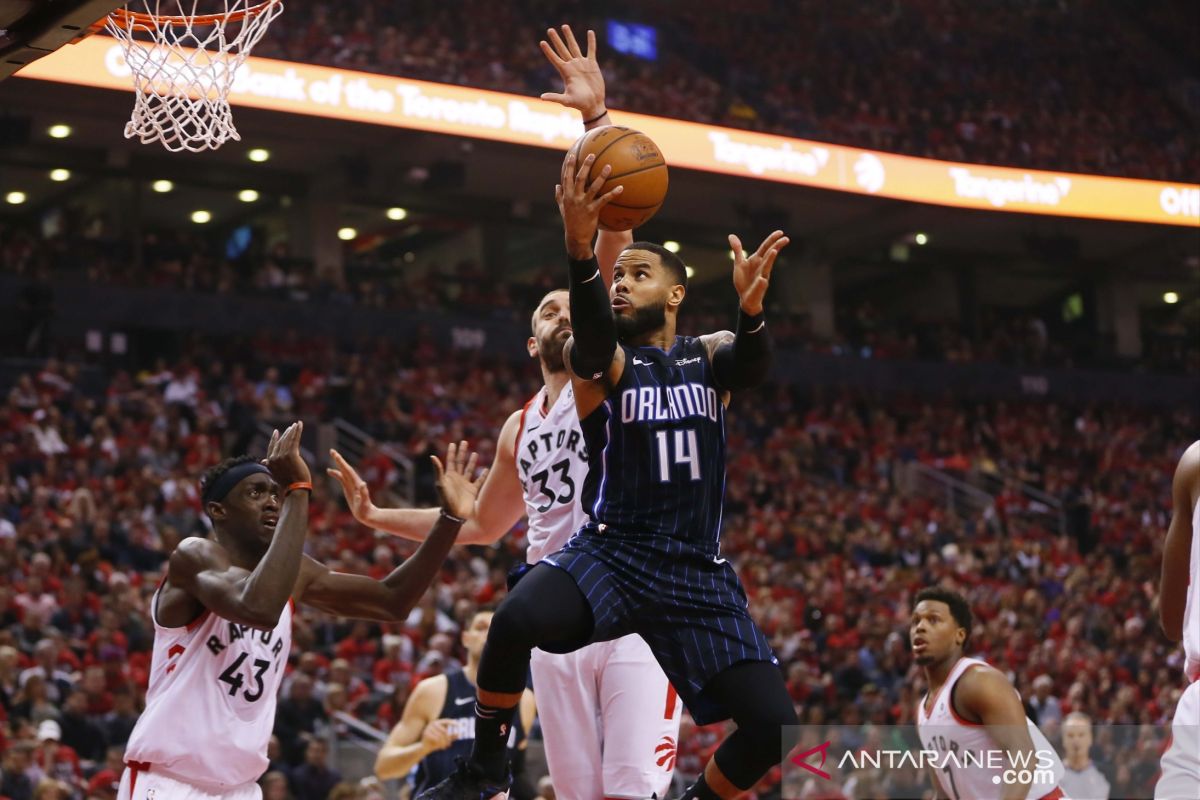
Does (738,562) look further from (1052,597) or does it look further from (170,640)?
(170,640)

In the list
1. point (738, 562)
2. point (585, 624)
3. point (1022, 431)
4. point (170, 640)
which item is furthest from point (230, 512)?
point (1022, 431)

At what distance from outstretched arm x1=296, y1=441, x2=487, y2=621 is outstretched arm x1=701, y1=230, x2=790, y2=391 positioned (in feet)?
4.36

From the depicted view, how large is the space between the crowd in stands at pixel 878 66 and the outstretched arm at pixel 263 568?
1755cm

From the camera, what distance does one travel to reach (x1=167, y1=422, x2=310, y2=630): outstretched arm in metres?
5.02

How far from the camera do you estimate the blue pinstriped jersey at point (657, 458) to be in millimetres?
4871

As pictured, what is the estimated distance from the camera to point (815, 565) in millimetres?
19625

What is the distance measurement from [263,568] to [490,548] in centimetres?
1242

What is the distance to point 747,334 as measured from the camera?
4.88m

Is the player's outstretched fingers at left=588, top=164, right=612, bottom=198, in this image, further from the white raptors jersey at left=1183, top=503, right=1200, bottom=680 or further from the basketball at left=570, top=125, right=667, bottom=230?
the white raptors jersey at left=1183, top=503, right=1200, bottom=680

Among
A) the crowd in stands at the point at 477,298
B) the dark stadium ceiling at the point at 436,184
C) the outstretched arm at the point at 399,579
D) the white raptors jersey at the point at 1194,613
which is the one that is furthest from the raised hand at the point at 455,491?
the dark stadium ceiling at the point at 436,184

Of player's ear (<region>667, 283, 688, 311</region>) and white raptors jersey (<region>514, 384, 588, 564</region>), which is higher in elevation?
player's ear (<region>667, 283, 688, 311</region>)

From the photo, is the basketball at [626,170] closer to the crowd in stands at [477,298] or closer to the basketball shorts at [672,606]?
the basketball shorts at [672,606]

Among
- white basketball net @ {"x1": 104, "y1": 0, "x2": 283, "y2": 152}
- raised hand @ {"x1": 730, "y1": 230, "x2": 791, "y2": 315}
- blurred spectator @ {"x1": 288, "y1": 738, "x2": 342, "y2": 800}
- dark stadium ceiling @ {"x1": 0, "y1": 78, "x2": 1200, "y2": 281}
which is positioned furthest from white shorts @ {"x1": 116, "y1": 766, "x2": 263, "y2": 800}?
dark stadium ceiling @ {"x1": 0, "y1": 78, "x2": 1200, "y2": 281}

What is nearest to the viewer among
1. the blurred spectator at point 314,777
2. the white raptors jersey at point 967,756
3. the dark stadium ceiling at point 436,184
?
the white raptors jersey at point 967,756
